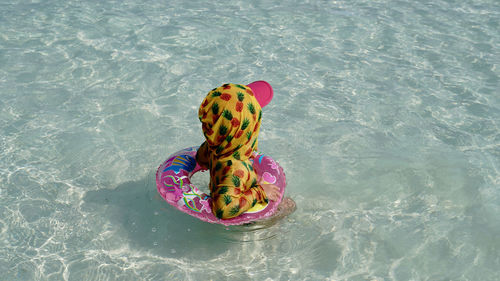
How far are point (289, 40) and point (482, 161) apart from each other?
3.39 m

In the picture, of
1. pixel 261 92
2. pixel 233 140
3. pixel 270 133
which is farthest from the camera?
pixel 270 133

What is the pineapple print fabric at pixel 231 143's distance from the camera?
3.25m

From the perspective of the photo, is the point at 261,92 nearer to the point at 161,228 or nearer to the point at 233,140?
the point at 233,140

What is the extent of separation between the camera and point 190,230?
4086 mm

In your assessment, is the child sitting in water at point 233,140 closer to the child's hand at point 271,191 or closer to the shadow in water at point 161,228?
the child's hand at point 271,191

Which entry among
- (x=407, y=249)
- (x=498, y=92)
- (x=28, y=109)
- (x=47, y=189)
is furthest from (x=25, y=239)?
(x=498, y=92)

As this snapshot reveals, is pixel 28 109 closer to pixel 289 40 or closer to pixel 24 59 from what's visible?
pixel 24 59

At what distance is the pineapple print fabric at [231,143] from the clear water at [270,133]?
609 mm

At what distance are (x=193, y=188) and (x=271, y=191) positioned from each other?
2.03 ft

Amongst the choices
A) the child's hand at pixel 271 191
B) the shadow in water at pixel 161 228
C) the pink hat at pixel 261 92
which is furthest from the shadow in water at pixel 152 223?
the pink hat at pixel 261 92

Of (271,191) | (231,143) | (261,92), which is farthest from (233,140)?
(271,191)

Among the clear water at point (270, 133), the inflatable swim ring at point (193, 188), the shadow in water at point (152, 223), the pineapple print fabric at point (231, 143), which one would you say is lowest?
the shadow in water at point (152, 223)

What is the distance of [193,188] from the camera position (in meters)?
3.82

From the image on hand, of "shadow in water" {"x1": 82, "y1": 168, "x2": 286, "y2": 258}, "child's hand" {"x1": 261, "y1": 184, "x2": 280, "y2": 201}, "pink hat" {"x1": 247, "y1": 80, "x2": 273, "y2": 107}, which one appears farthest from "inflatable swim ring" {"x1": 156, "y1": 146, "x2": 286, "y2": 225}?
"pink hat" {"x1": 247, "y1": 80, "x2": 273, "y2": 107}
